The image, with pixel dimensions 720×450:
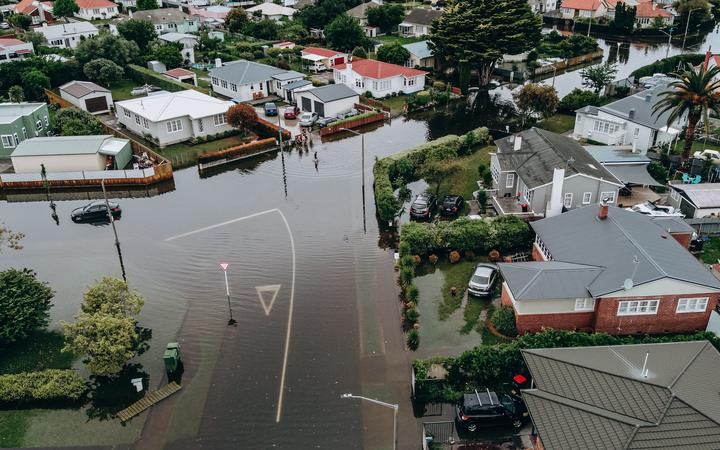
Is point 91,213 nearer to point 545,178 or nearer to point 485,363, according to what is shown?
point 485,363

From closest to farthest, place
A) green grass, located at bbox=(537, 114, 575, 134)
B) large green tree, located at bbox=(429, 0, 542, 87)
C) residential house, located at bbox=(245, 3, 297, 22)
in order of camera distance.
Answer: green grass, located at bbox=(537, 114, 575, 134) → large green tree, located at bbox=(429, 0, 542, 87) → residential house, located at bbox=(245, 3, 297, 22)

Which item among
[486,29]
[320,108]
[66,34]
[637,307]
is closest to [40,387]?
[637,307]

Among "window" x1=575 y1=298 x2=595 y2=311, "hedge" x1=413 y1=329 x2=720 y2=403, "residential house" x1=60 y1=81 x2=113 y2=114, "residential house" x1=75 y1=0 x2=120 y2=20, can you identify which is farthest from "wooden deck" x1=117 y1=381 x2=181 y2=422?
"residential house" x1=75 y1=0 x2=120 y2=20

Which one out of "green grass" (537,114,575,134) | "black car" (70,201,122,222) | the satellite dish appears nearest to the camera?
the satellite dish

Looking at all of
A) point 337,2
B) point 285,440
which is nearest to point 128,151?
point 285,440

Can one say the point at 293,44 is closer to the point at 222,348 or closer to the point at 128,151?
the point at 128,151

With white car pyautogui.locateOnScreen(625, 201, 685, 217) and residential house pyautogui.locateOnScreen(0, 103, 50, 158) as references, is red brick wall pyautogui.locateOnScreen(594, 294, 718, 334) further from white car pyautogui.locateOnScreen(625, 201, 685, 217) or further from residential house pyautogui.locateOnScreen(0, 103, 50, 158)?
residential house pyautogui.locateOnScreen(0, 103, 50, 158)
